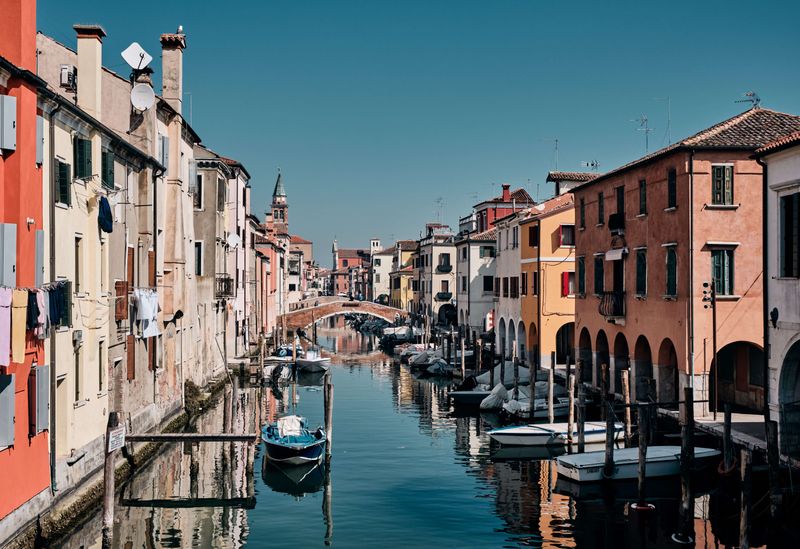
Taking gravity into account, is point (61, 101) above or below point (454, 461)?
above

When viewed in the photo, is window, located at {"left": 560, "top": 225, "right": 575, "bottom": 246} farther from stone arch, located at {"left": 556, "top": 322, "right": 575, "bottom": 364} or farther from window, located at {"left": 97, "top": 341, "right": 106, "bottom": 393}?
window, located at {"left": 97, "top": 341, "right": 106, "bottom": 393}

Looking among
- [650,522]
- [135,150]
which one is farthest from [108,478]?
[650,522]

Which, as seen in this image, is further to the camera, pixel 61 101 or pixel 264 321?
pixel 264 321

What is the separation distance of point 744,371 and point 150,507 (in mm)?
19303

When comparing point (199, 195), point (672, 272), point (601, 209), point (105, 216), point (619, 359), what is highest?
point (199, 195)

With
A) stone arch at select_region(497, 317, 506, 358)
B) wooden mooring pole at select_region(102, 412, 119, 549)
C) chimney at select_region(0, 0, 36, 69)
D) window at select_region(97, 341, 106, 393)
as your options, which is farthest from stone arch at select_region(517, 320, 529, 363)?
chimney at select_region(0, 0, 36, 69)

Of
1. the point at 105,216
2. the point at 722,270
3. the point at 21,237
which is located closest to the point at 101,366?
the point at 105,216

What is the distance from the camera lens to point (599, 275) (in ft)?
116

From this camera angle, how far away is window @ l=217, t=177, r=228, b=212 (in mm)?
43594

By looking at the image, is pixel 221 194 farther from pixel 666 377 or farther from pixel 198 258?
pixel 666 377

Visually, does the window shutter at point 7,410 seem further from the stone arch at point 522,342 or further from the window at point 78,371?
the stone arch at point 522,342

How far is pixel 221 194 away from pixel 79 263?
81.1ft

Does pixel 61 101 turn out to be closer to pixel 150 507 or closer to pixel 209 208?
pixel 150 507

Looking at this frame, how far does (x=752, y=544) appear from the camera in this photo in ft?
59.3
